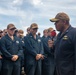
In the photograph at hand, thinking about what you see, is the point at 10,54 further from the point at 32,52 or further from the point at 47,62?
the point at 47,62

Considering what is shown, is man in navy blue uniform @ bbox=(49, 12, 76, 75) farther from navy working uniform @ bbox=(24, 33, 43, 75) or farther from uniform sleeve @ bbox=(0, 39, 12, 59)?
navy working uniform @ bbox=(24, 33, 43, 75)

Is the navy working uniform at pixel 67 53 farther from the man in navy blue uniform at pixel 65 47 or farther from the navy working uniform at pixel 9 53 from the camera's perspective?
the navy working uniform at pixel 9 53

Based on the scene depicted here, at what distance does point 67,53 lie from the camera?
5.85m

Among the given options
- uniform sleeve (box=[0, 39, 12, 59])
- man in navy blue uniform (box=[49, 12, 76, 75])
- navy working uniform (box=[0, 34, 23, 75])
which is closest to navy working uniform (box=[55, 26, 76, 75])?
man in navy blue uniform (box=[49, 12, 76, 75])

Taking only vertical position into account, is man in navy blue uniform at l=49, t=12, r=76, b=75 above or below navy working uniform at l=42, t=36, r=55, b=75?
above

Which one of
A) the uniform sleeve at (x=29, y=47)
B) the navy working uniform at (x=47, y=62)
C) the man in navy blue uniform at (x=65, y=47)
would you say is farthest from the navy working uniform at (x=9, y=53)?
the man in navy blue uniform at (x=65, y=47)

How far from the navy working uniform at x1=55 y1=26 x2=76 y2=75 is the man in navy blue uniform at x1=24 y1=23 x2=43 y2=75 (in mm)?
4330

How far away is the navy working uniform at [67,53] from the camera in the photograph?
19.1 ft

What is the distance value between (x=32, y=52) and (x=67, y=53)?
4570 mm

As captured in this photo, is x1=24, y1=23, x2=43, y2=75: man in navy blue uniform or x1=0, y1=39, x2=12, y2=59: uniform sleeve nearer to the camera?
x1=0, y1=39, x2=12, y2=59: uniform sleeve

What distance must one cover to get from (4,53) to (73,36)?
14.3ft

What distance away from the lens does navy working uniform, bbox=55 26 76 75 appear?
5816mm

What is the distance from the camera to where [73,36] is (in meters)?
5.85

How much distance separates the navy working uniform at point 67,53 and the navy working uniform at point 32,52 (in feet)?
14.4
